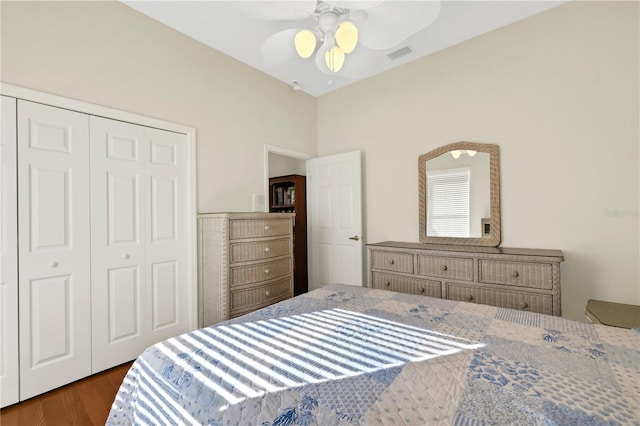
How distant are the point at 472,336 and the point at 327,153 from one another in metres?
3.08

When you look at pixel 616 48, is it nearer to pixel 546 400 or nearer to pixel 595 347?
pixel 595 347

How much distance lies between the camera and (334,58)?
1.76m

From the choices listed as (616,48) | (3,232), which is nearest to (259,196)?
(3,232)

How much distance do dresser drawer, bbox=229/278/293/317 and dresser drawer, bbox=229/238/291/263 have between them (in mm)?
280

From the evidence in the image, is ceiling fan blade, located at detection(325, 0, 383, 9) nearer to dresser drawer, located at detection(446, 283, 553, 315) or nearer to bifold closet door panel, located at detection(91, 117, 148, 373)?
bifold closet door panel, located at detection(91, 117, 148, 373)

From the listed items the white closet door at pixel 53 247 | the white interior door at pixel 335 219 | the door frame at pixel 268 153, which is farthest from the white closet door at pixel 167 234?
the white interior door at pixel 335 219

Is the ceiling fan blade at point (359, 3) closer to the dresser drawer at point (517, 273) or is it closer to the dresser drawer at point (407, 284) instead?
the dresser drawer at point (517, 273)

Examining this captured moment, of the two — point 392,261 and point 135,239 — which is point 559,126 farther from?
point 135,239

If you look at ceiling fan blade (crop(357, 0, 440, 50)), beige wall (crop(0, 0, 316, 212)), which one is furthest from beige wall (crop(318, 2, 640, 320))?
beige wall (crop(0, 0, 316, 212))

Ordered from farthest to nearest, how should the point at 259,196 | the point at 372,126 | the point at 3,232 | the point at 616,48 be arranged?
1. the point at 372,126
2. the point at 259,196
3. the point at 616,48
4. the point at 3,232

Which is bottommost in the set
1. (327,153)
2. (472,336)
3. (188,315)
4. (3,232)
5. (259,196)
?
(188,315)

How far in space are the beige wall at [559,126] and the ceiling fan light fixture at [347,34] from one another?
178 centimetres

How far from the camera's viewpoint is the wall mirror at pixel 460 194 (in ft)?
8.71

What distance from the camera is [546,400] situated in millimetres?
753
